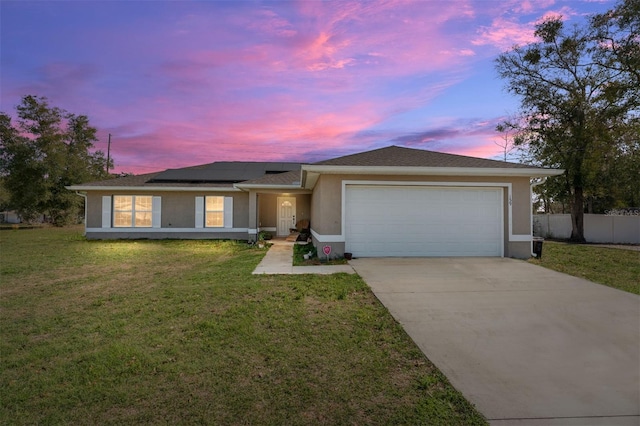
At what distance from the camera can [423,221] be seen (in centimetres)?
1037

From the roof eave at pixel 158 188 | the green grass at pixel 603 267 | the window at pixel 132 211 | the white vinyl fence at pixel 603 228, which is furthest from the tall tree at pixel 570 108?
the window at pixel 132 211

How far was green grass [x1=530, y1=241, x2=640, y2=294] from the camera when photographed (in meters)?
7.47

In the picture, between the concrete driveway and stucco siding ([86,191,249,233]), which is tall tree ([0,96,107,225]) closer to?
stucco siding ([86,191,249,233])

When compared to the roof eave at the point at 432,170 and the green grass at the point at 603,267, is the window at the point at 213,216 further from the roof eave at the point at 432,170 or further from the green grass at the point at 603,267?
the green grass at the point at 603,267

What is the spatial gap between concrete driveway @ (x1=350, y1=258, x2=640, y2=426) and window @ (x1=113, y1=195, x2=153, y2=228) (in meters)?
13.5

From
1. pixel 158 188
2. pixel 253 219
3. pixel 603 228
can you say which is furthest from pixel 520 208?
pixel 158 188

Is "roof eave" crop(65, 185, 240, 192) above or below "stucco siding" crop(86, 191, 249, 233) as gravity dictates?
above

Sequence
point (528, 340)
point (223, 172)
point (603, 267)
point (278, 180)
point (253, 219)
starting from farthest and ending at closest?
point (223, 172) < point (278, 180) < point (253, 219) < point (603, 267) < point (528, 340)

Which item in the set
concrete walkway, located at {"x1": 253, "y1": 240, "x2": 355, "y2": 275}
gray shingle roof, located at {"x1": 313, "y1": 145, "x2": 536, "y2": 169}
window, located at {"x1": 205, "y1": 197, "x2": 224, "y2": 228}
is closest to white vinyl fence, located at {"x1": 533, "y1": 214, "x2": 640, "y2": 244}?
gray shingle roof, located at {"x1": 313, "y1": 145, "x2": 536, "y2": 169}

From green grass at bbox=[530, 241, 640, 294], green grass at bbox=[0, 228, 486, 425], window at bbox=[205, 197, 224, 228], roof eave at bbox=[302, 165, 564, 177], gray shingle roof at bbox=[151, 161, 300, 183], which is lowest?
green grass at bbox=[0, 228, 486, 425]

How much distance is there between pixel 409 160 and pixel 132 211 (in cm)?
1399

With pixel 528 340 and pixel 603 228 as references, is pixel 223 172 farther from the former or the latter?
pixel 603 228

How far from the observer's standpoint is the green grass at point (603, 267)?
7469 millimetres

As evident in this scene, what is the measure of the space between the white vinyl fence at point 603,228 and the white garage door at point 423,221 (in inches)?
490
